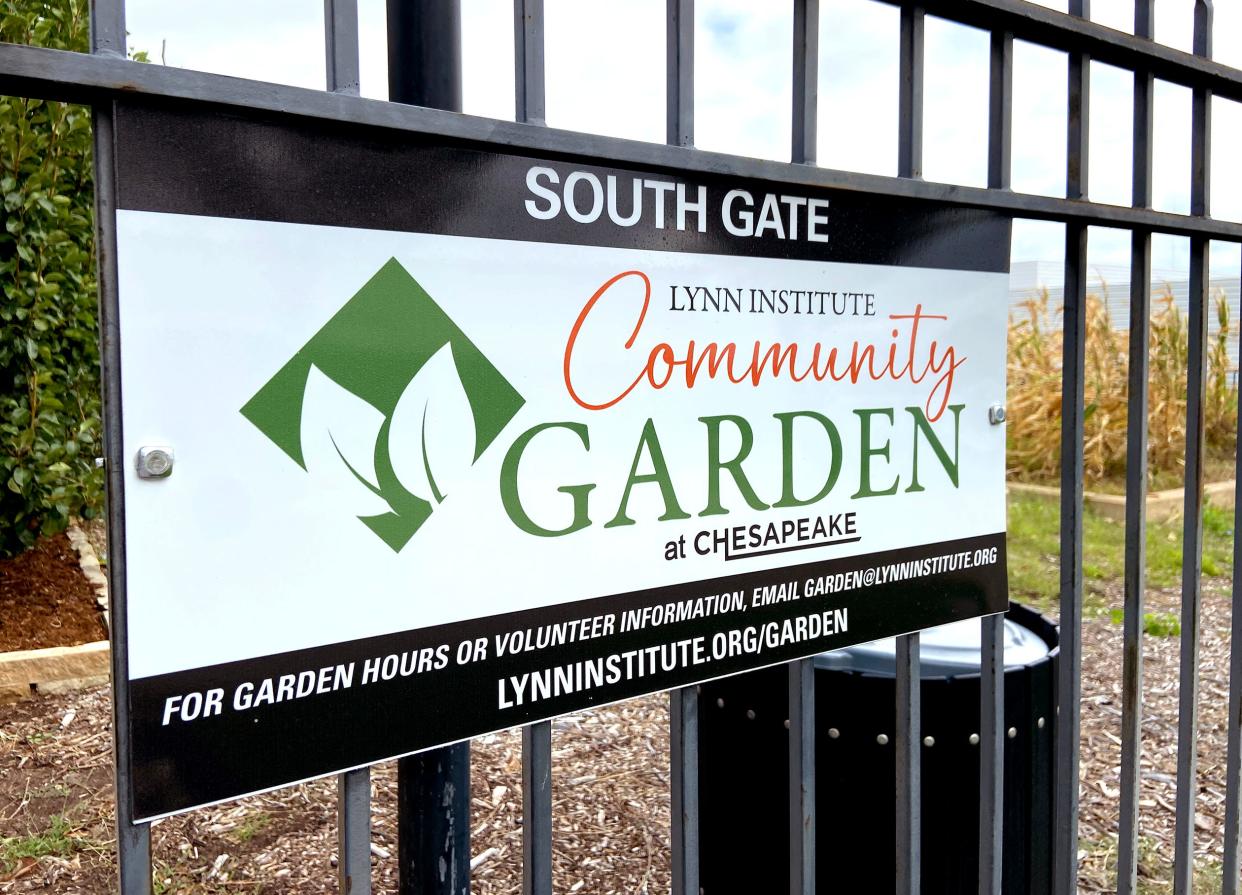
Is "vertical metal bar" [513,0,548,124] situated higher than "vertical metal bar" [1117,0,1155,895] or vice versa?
"vertical metal bar" [513,0,548,124]

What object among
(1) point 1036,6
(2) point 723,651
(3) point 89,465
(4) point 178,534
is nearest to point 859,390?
(2) point 723,651

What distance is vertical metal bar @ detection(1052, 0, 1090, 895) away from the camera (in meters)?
1.70

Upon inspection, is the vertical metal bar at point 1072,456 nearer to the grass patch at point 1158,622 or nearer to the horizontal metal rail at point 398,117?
the horizontal metal rail at point 398,117

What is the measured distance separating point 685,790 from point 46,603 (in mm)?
3528

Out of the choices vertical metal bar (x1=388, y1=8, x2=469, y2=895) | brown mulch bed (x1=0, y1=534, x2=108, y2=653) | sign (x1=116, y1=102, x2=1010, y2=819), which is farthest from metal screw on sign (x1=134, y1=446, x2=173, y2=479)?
brown mulch bed (x1=0, y1=534, x2=108, y2=653)

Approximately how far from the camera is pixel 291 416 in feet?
3.34

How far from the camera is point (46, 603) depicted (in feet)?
13.2

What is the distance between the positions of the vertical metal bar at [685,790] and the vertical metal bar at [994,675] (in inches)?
22.6

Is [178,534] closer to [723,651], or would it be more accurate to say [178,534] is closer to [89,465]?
[723,651]

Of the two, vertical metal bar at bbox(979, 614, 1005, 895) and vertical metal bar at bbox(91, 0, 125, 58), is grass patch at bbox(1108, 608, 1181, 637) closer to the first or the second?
vertical metal bar at bbox(979, 614, 1005, 895)

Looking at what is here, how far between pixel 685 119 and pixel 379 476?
1.87ft

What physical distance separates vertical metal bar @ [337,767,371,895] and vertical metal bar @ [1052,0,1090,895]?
119cm

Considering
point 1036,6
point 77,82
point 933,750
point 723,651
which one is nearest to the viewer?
point 77,82

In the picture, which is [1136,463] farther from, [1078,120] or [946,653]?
[1078,120]
